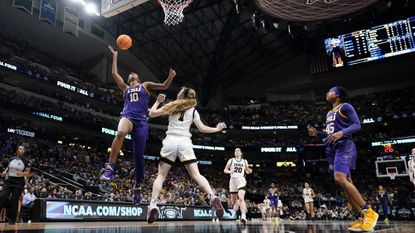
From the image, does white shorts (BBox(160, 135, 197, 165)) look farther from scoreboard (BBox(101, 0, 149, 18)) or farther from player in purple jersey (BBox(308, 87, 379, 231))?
scoreboard (BBox(101, 0, 149, 18))

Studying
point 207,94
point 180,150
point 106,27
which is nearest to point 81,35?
point 106,27

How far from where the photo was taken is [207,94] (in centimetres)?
4378

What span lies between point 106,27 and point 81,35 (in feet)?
9.42

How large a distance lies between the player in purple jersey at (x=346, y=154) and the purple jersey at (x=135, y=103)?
326 centimetres

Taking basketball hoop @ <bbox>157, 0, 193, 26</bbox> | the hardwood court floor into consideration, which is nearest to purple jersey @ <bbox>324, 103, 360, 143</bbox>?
the hardwood court floor

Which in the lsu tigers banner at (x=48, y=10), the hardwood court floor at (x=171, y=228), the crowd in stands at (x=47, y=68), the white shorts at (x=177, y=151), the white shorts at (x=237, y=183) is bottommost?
the hardwood court floor at (x=171, y=228)

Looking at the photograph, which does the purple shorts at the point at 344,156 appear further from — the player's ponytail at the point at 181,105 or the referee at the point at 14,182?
the referee at the point at 14,182

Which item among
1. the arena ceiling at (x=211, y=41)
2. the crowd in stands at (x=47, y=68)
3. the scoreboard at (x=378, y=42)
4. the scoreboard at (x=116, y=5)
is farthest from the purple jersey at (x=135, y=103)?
the scoreboard at (x=378, y=42)

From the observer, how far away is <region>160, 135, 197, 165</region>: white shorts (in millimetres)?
5262

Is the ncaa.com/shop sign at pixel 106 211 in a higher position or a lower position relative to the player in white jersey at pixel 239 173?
lower

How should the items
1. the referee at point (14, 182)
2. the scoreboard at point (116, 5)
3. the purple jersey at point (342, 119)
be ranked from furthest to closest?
1. the scoreboard at point (116, 5)
2. the referee at point (14, 182)
3. the purple jersey at point (342, 119)

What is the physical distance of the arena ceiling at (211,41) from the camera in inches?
1278

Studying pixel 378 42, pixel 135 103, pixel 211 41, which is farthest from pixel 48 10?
pixel 378 42

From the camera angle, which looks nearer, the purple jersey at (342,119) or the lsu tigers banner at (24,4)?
the purple jersey at (342,119)
